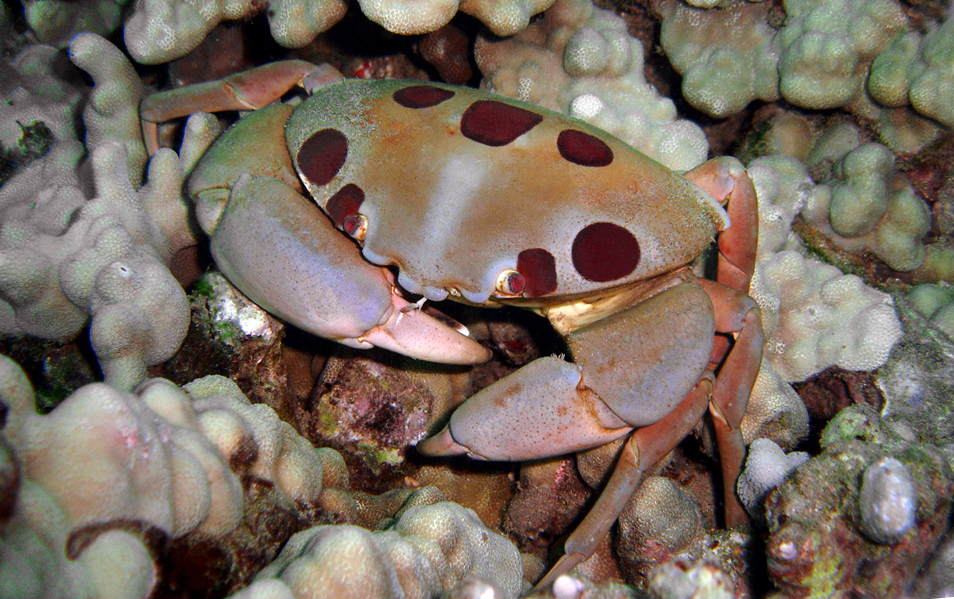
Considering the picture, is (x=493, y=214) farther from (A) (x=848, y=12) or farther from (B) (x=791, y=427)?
(A) (x=848, y=12)

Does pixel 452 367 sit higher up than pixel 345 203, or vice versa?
pixel 345 203

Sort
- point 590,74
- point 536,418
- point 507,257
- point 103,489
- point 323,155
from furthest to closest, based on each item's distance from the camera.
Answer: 1. point 590,74
2. point 323,155
3. point 507,257
4. point 536,418
5. point 103,489

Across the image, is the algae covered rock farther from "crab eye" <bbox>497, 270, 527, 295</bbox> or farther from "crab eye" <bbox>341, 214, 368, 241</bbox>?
"crab eye" <bbox>341, 214, 368, 241</bbox>

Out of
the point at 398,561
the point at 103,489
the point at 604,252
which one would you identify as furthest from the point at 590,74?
the point at 103,489

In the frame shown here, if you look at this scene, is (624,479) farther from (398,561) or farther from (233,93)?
(233,93)

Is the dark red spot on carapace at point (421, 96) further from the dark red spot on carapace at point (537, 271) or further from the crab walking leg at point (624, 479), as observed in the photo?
the crab walking leg at point (624, 479)
